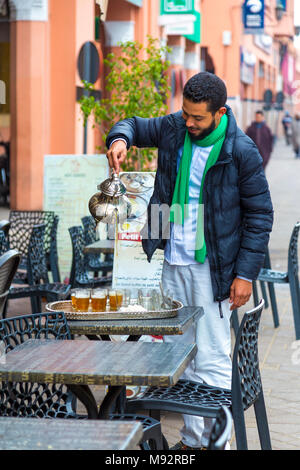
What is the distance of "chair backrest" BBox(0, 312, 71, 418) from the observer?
3.61 metres

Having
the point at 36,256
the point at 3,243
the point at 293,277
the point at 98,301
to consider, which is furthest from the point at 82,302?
the point at 293,277

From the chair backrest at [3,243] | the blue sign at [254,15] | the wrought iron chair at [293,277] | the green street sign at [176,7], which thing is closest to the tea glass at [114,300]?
the chair backrest at [3,243]

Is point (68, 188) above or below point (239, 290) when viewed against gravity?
above

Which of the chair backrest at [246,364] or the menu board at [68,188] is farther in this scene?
the menu board at [68,188]

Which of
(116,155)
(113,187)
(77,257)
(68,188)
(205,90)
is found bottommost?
(77,257)

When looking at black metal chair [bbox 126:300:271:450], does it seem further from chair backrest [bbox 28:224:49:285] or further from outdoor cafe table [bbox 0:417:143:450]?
chair backrest [bbox 28:224:49:285]

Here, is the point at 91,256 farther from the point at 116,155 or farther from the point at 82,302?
the point at 116,155

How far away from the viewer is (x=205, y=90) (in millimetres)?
4062

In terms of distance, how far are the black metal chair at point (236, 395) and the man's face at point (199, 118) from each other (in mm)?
867

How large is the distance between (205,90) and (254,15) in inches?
949

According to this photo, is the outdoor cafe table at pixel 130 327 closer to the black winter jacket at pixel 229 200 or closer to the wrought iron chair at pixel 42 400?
the wrought iron chair at pixel 42 400

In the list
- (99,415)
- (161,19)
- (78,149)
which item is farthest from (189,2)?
(99,415)

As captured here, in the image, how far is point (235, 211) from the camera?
4.27 meters

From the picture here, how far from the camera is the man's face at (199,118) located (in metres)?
4.10
